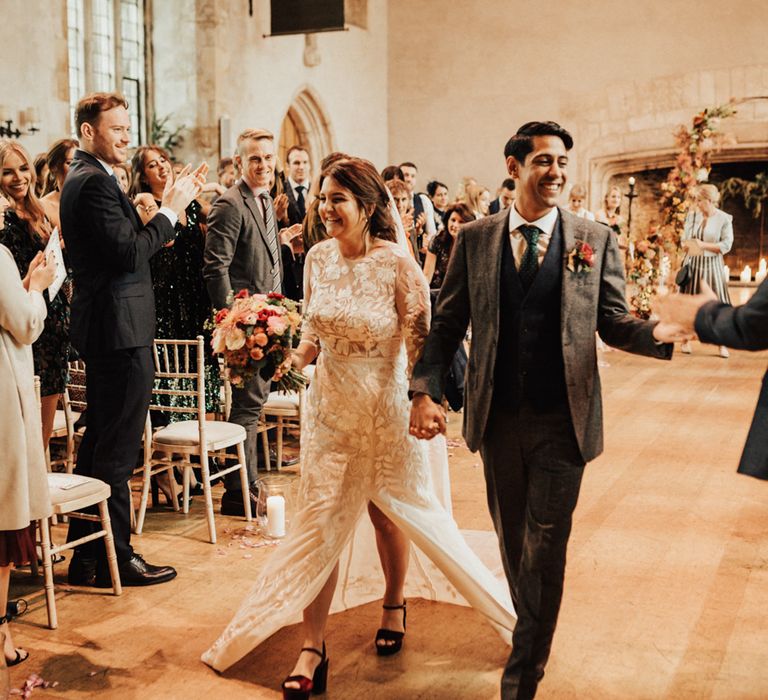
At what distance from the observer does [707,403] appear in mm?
8016

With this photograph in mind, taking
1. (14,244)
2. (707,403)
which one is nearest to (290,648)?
(14,244)

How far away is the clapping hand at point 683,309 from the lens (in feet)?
8.42

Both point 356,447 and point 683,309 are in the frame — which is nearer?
point 683,309

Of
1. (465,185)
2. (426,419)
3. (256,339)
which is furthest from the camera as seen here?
(465,185)

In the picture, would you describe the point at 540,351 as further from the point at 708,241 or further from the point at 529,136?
the point at 708,241

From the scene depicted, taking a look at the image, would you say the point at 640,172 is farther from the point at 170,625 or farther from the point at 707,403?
the point at 170,625

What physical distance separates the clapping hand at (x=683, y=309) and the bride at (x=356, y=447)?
84cm

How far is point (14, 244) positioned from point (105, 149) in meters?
1.09

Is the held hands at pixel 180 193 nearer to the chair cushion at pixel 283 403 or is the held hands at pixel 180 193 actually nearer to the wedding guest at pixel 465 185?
the chair cushion at pixel 283 403

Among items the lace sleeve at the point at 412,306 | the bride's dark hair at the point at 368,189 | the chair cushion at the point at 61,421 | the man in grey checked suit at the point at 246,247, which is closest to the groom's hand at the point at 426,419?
the lace sleeve at the point at 412,306

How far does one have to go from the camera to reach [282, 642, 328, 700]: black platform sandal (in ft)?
9.64

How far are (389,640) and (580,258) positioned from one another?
1.55 meters

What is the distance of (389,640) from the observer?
11.0ft

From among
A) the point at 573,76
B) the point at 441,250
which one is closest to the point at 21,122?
the point at 441,250
